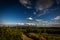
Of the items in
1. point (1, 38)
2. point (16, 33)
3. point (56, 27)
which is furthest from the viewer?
point (56, 27)

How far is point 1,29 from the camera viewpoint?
17.9 feet

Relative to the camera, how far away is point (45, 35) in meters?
7.36

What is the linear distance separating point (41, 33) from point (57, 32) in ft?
2.83

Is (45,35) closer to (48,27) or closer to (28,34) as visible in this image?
(48,27)

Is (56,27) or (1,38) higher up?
(56,27)

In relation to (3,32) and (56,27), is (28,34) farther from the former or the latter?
(3,32)

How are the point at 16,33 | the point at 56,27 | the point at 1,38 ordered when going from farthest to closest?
the point at 56,27, the point at 16,33, the point at 1,38

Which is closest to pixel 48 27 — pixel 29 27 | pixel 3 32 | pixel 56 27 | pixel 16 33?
pixel 56 27

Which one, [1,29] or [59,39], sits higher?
[1,29]

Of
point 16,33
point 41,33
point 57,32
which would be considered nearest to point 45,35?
point 41,33

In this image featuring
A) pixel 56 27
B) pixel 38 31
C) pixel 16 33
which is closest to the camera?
pixel 16 33

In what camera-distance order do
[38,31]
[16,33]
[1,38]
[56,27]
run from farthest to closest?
1. [38,31]
2. [56,27]
3. [16,33]
4. [1,38]

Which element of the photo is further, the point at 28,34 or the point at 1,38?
the point at 28,34

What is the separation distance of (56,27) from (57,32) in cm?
45
